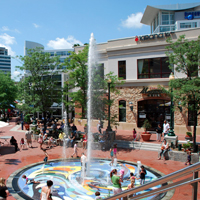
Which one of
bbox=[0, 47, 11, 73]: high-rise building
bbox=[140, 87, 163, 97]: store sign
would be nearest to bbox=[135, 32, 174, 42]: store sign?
bbox=[140, 87, 163, 97]: store sign

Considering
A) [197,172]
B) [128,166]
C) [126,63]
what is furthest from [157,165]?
[126,63]

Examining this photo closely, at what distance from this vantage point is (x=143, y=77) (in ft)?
81.1

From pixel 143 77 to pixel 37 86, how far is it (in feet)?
41.2

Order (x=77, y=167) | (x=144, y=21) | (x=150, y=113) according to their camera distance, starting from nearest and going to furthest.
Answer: (x=77, y=167), (x=150, y=113), (x=144, y=21)

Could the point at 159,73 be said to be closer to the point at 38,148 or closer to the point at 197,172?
the point at 38,148

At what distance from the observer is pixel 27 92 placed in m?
22.8

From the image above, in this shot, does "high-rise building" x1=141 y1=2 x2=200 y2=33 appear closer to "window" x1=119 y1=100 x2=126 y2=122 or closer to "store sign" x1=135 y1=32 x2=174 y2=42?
"store sign" x1=135 y1=32 x2=174 y2=42

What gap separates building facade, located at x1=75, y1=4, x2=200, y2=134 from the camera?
2322cm

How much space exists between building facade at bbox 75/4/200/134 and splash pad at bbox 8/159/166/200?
11.8m

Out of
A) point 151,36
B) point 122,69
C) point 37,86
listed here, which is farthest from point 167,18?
point 37,86

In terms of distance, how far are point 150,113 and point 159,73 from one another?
491 cm

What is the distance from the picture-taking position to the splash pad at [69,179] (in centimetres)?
905

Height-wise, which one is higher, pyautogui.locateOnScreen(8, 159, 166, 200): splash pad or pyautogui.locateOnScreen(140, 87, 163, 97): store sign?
pyautogui.locateOnScreen(140, 87, 163, 97): store sign

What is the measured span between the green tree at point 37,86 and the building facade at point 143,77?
784 centimetres
